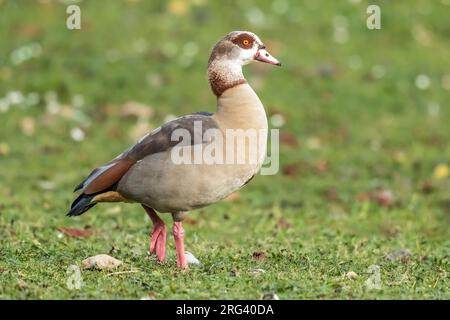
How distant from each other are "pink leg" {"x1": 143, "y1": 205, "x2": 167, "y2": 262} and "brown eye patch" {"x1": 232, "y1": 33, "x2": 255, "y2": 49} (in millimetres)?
1405

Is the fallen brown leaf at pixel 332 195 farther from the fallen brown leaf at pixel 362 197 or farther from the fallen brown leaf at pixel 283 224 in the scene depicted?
the fallen brown leaf at pixel 283 224

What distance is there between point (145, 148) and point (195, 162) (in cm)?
48

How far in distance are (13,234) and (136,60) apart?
6.96 metres

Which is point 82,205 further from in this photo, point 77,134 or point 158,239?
point 77,134

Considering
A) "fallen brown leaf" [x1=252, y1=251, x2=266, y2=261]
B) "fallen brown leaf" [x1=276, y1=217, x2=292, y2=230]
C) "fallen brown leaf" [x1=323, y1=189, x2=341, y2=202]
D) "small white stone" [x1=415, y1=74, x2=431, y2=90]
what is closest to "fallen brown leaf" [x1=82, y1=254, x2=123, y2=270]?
"fallen brown leaf" [x1=252, y1=251, x2=266, y2=261]

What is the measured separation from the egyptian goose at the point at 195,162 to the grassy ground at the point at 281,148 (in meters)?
0.48

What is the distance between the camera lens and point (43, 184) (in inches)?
417

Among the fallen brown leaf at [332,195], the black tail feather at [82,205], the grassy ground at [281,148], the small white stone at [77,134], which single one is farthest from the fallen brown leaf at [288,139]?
the black tail feather at [82,205]

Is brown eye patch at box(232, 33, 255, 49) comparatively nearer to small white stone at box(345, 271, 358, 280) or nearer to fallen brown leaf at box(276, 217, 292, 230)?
small white stone at box(345, 271, 358, 280)

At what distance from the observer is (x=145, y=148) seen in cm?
665

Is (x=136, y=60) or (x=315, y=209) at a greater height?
(x=136, y=60)

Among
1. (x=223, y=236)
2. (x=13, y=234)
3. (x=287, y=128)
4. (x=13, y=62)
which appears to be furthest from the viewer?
(x=13, y=62)
